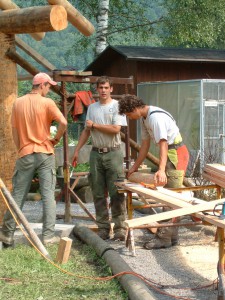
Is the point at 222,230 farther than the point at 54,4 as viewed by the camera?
No

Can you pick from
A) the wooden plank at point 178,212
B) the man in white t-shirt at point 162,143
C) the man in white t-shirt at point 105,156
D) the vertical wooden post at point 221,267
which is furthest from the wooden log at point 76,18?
the vertical wooden post at point 221,267

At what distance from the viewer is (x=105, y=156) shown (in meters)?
8.67

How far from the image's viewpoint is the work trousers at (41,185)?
8047mm

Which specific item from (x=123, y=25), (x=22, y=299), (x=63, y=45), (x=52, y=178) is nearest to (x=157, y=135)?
(x=52, y=178)

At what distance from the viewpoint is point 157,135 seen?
7.83m

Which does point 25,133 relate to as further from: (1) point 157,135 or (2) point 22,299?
(2) point 22,299

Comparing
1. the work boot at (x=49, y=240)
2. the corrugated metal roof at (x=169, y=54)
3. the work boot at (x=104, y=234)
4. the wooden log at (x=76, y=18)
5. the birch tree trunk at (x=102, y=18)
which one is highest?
the birch tree trunk at (x=102, y=18)

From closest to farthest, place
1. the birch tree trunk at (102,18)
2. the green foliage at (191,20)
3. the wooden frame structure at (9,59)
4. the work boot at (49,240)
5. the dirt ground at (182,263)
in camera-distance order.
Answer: the dirt ground at (182,263)
the work boot at (49,240)
the wooden frame structure at (9,59)
the birch tree trunk at (102,18)
the green foliage at (191,20)

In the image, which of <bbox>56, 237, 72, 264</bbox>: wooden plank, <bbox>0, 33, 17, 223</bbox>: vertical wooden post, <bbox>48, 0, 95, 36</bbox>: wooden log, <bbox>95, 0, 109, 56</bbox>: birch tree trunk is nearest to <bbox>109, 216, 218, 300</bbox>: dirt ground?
<bbox>56, 237, 72, 264</bbox>: wooden plank

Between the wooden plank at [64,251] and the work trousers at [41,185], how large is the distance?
76cm

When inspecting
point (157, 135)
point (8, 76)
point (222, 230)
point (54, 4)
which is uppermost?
point (54, 4)

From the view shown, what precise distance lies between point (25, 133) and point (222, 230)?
3.00 meters

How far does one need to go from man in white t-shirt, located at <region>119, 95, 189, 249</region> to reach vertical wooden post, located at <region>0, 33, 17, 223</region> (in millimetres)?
1679

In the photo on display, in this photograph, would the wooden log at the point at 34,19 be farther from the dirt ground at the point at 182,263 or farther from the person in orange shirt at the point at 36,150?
the dirt ground at the point at 182,263
